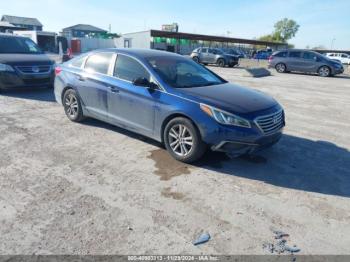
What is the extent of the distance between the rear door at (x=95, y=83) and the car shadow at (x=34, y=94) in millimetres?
3217

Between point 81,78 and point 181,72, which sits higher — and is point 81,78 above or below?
below

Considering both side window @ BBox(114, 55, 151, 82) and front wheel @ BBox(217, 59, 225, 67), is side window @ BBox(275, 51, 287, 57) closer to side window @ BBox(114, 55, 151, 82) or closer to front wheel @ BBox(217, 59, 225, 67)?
front wheel @ BBox(217, 59, 225, 67)

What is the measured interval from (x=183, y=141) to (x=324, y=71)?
64.3 ft

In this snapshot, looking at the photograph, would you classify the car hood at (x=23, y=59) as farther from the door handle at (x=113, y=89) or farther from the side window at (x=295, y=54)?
the side window at (x=295, y=54)

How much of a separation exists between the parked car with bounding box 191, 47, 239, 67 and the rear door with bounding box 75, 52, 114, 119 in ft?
69.8

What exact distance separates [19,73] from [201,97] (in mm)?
6686

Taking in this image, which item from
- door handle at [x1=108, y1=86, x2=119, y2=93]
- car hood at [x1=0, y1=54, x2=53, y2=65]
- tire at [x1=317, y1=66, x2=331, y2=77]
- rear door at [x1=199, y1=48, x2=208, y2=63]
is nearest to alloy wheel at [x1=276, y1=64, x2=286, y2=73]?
tire at [x1=317, y1=66, x2=331, y2=77]

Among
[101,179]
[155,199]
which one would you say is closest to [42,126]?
[101,179]

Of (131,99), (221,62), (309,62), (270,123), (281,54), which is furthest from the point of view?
(221,62)

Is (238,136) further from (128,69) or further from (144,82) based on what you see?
(128,69)

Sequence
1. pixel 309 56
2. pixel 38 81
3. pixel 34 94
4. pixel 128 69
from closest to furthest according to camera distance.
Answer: pixel 128 69 → pixel 38 81 → pixel 34 94 → pixel 309 56

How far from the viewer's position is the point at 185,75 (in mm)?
5508

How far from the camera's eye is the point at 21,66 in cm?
912

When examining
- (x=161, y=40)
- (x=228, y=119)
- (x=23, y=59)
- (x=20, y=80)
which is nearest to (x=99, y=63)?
(x=228, y=119)
